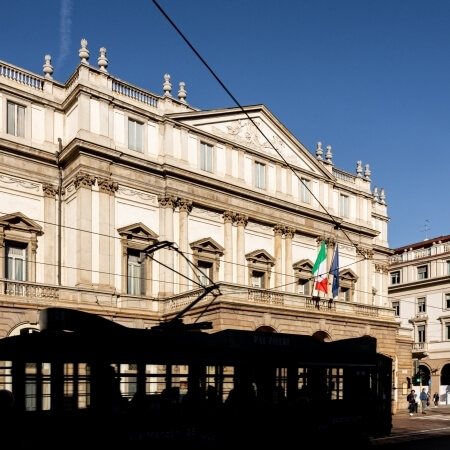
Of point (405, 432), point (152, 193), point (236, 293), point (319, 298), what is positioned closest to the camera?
point (405, 432)

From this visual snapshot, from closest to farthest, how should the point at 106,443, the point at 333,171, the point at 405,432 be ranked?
the point at 106,443, the point at 405,432, the point at 333,171

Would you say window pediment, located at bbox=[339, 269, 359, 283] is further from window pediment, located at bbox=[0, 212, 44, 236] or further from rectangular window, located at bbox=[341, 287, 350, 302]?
window pediment, located at bbox=[0, 212, 44, 236]

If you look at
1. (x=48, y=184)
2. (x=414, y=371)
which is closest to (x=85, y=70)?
(x=48, y=184)

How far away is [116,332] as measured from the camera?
482 inches

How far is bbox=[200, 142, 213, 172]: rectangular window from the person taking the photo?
31.9 m

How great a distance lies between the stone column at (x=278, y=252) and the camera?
33.8 metres

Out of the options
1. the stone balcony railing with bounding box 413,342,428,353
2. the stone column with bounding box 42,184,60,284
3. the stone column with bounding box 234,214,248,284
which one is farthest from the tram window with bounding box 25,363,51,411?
the stone balcony railing with bounding box 413,342,428,353

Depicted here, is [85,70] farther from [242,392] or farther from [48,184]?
[242,392]

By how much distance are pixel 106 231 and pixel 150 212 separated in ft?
9.19

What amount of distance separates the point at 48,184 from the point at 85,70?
17.6ft

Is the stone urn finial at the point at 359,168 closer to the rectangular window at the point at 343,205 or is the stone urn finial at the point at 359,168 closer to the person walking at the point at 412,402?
the rectangular window at the point at 343,205

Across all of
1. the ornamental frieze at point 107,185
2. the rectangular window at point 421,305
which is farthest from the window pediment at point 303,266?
the rectangular window at point 421,305

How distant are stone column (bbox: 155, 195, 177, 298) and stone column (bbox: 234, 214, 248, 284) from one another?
396 cm

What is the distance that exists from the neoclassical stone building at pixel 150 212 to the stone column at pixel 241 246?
0.20 ft
